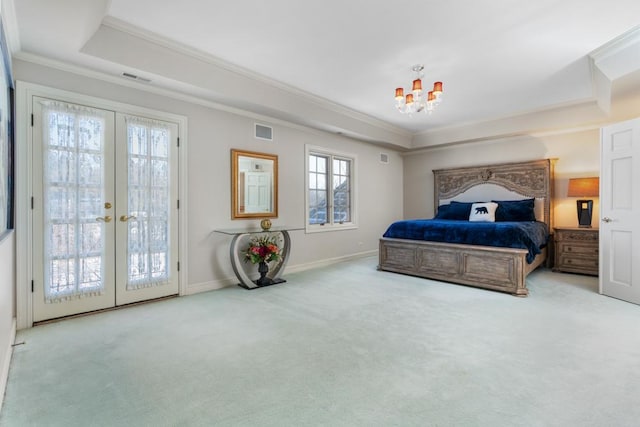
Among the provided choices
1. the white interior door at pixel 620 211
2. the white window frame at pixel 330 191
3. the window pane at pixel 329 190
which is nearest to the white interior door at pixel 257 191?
the white window frame at pixel 330 191

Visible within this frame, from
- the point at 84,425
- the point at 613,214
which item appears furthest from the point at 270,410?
the point at 613,214

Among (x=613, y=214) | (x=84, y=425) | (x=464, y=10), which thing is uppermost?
(x=464, y=10)

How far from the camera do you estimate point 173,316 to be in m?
3.11

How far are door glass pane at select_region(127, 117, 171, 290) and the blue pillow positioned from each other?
17.3ft

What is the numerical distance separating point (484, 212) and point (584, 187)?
1429 mm

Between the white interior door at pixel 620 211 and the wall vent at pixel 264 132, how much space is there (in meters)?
4.36

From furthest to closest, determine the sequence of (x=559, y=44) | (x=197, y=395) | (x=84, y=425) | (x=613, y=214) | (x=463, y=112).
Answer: (x=463, y=112)
(x=613, y=214)
(x=559, y=44)
(x=197, y=395)
(x=84, y=425)

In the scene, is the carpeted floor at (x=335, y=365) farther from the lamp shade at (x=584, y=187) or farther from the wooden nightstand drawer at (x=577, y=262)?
the lamp shade at (x=584, y=187)

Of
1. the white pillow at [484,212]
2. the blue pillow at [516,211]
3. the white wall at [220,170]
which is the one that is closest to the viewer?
the white wall at [220,170]

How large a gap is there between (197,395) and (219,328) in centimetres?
102

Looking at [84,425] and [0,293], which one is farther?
[0,293]

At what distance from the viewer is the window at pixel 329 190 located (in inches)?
220

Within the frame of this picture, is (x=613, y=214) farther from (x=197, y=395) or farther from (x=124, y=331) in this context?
(x=124, y=331)

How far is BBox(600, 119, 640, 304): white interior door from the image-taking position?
3.48 metres
